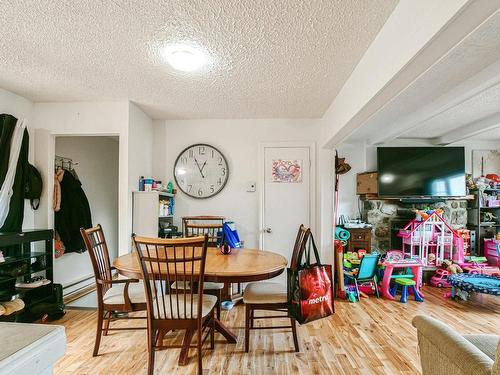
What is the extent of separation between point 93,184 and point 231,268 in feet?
10.9

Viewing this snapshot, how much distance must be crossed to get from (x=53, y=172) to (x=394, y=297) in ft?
14.9

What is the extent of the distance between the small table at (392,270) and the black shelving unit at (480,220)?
1.43 meters

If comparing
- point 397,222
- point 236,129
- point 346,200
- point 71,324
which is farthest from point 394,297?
point 71,324

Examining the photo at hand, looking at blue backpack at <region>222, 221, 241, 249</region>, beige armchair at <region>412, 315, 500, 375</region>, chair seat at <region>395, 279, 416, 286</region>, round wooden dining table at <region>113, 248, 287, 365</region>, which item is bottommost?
chair seat at <region>395, 279, 416, 286</region>

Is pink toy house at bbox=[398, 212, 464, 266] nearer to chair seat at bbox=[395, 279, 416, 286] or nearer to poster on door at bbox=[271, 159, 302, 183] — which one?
chair seat at bbox=[395, 279, 416, 286]

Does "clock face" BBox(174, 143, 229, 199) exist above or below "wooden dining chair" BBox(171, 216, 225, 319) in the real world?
above

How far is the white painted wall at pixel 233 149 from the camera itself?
384 cm

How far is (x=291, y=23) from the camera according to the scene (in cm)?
175

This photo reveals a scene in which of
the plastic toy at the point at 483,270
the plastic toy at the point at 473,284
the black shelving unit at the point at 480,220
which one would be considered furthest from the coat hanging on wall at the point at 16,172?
the black shelving unit at the point at 480,220

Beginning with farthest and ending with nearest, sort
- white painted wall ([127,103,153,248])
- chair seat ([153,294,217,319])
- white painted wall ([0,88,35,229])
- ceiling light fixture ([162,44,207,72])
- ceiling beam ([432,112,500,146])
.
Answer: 1. ceiling beam ([432,112,500,146])
2. white painted wall ([127,103,153,248])
3. white painted wall ([0,88,35,229])
4. ceiling light fixture ([162,44,207,72])
5. chair seat ([153,294,217,319])

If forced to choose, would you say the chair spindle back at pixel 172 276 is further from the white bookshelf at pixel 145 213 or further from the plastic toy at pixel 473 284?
the plastic toy at pixel 473 284

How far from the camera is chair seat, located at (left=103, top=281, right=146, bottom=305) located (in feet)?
7.02

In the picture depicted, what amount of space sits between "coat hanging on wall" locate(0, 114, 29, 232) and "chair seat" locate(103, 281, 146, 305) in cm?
137

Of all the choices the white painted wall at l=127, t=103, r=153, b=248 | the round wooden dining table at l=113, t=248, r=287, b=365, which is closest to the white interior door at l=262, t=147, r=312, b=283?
the round wooden dining table at l=113, t=248, r=287, b=365
